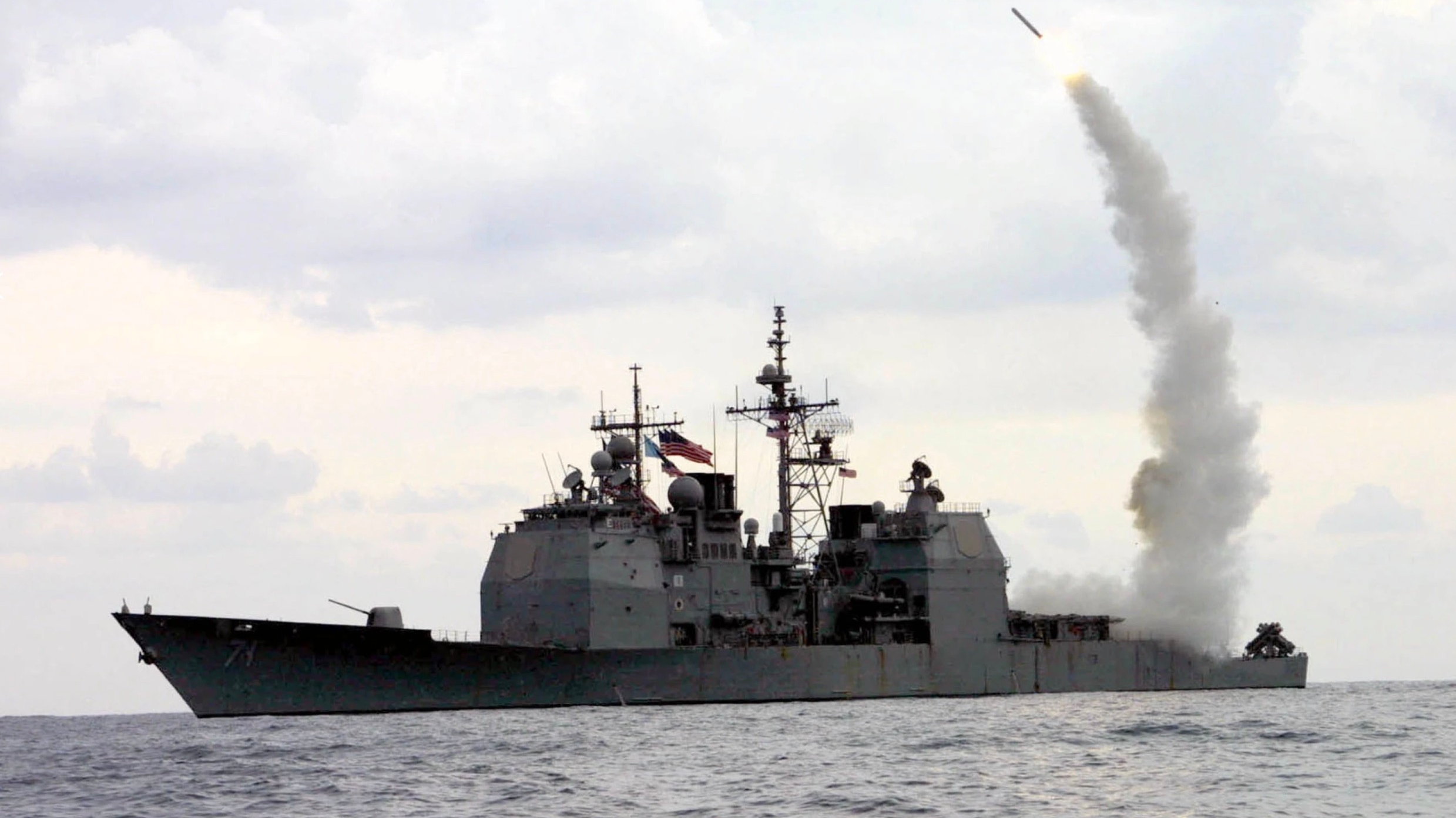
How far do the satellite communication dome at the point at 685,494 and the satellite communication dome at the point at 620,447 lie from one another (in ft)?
4.67

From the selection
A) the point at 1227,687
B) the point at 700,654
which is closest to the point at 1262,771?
the point at 700,654

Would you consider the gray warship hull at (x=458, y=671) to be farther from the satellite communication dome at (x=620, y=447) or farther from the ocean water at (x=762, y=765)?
the satellite communication dome at (x=620, y=447)

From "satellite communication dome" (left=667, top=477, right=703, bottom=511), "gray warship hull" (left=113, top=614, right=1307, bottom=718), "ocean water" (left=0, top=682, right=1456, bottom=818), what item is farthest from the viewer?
"satellite communication dome" (left=667, top=477, right=703, bottom=511)

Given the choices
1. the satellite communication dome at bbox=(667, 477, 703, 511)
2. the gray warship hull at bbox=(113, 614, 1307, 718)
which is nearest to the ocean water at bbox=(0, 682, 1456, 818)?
the gray warship hull at bbox=(113, 614, 1307, 718)

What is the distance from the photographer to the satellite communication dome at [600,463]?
47344 mm

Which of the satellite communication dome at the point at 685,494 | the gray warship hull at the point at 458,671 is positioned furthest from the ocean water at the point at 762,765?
the satellite communication dome at the point at 685,494

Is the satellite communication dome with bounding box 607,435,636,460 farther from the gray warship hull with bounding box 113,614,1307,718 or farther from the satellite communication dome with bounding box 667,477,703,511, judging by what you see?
the gray warship hull with bounding box 113,614,1307,718

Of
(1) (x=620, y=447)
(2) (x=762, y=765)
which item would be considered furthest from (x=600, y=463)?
(2) (x=762, y=765)

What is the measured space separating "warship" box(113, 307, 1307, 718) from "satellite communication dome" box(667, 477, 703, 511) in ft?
0.19

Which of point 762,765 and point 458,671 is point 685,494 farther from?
point 762,765

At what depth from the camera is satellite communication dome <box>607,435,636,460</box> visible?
48094 millimetres

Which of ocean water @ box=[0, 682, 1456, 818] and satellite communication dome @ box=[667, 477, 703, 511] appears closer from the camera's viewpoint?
ocean water @ box=[0, 682, 1456, 818]

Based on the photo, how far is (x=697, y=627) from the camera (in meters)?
47.4

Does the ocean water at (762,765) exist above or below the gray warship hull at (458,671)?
below
